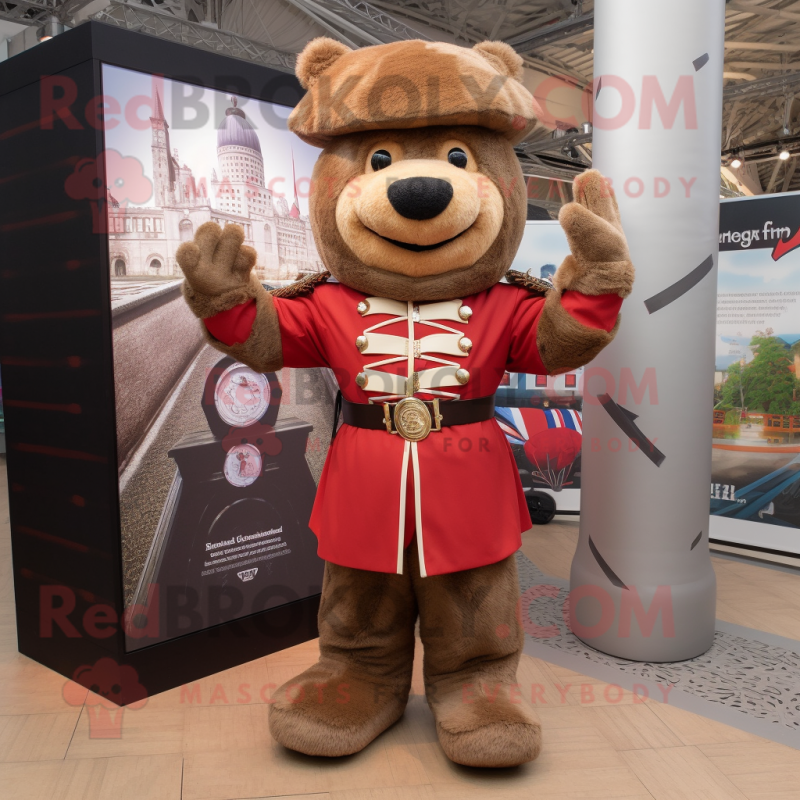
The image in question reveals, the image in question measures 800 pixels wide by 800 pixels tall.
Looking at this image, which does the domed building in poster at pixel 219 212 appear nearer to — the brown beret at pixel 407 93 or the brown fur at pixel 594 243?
the brown beret at pixel 407 93

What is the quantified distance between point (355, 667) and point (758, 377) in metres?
2.27

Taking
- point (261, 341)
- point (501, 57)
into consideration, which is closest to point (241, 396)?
point (261, 341)

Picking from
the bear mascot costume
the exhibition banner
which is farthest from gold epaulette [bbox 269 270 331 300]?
the exhibition banner

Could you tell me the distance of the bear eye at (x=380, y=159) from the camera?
1.47 meters

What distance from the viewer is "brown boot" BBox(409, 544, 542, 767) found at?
1499mm

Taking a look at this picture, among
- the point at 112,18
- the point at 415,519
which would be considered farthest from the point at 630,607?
the point at 112,18

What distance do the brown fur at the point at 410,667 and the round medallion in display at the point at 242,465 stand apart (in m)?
0.49

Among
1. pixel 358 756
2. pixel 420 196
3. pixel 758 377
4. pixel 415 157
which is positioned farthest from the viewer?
pixel 758 377

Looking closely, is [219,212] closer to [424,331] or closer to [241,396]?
[241,396]

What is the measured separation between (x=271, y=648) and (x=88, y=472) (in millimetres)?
714

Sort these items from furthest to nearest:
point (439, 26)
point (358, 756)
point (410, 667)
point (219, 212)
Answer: point (439, 26), point (219, 212), point (410, 667), point (358, 756)

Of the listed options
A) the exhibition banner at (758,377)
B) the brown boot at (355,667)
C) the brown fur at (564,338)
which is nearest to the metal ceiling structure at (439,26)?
the exhibition banner at (758,377)

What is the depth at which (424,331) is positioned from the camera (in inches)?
60.1

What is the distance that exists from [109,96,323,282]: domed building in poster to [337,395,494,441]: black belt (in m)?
0.67
